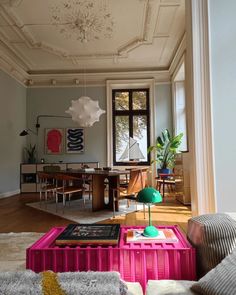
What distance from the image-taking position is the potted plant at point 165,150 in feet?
22.1

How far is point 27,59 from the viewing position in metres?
6.71

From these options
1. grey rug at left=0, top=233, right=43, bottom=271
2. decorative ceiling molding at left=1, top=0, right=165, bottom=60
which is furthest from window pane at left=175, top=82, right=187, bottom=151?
grey rug at left=0, top=233, right=43, bottom=271

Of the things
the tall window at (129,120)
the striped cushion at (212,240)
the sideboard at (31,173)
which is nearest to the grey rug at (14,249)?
the striped cushion at (212,240)

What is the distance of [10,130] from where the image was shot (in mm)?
6762

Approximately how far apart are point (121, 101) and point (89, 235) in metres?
6.75

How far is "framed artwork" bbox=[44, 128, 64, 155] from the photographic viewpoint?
25.3 feet

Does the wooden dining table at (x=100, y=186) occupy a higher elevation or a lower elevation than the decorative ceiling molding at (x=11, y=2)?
lower

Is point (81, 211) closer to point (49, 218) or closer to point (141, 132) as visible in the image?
point (49, 218)

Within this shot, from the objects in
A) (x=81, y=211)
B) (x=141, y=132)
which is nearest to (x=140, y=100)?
(x=141, y=132)

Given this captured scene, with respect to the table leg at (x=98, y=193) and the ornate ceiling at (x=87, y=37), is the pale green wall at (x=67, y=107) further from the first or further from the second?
the table leg at (x=98, y=193)

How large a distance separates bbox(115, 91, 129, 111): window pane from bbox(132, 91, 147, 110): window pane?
0.73ft

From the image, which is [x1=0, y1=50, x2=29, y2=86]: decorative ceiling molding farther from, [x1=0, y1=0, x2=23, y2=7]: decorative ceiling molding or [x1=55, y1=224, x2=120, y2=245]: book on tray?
[x1=55, y1=224, x2=120, y2=245]: book on tray

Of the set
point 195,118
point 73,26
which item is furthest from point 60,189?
point 195,118

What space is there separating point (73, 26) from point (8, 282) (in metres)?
4.99
